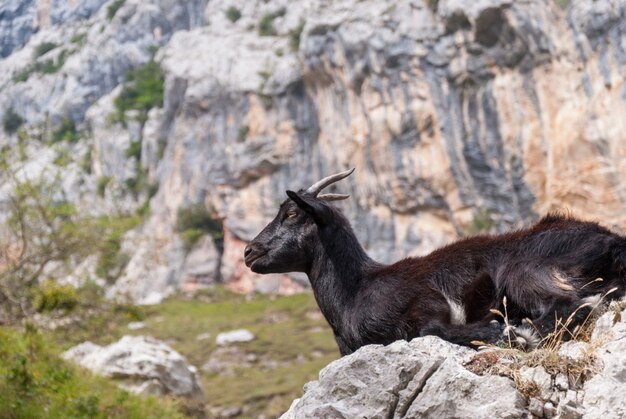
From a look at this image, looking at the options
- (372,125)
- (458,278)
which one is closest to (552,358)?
(458,278)

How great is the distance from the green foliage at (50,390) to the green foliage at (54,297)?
427 cm

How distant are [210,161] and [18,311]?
4985 cm

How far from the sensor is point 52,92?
96000mm

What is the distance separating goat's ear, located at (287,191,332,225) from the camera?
6734 millimetres

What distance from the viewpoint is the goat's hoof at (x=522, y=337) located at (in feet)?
16.1

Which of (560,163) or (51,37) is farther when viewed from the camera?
(51,37)

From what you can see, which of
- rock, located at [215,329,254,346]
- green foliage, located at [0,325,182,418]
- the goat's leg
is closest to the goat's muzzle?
the goat's leg

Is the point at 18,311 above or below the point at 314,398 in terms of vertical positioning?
below

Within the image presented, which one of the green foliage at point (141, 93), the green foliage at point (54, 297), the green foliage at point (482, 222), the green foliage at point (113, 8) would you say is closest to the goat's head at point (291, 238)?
the green foliage at point (54, 297)

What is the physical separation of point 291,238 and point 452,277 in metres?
1.81

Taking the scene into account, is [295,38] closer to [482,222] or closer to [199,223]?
[199,223]

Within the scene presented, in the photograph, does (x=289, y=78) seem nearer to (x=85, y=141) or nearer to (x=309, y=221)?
(x=85, y=141)

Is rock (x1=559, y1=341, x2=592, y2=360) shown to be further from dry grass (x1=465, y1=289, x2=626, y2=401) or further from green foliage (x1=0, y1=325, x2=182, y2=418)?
green foliage (x1=0, y1=325, x2=182, y2=418)

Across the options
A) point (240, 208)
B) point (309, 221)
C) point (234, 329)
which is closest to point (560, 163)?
point (234, 329)
